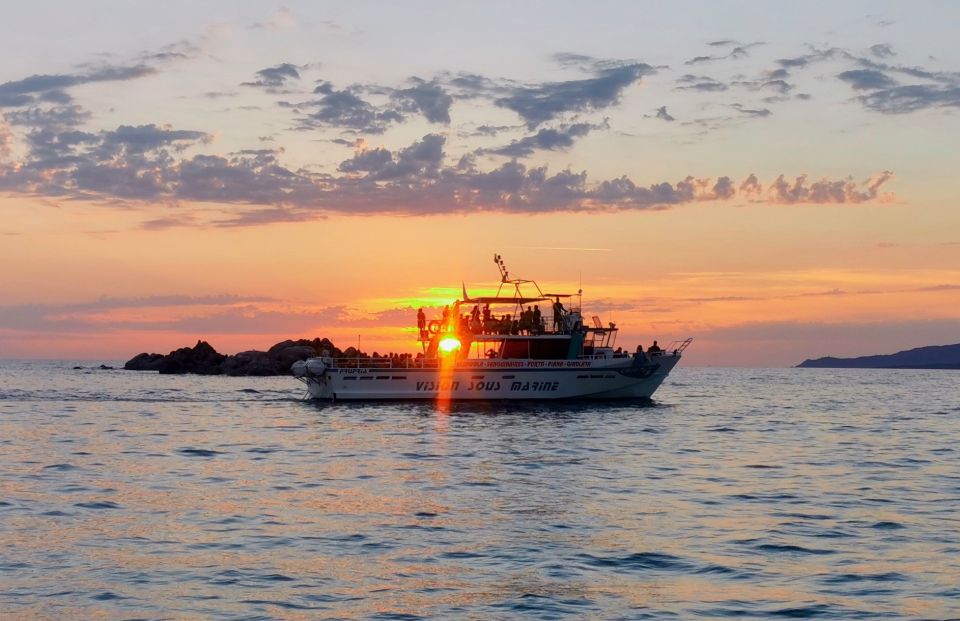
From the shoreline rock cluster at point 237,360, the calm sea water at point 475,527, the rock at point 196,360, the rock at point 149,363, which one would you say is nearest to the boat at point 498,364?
the calm sea water at point 475,527

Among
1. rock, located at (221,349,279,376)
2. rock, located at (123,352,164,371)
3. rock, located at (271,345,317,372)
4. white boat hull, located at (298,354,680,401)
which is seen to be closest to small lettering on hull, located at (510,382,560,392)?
white boat hull, located at (298,354,680,401)

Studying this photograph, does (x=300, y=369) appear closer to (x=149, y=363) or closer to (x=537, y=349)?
(x=537, y=349)

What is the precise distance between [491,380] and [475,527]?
148ft

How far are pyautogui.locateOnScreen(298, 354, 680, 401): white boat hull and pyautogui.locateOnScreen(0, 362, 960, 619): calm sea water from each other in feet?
67.7

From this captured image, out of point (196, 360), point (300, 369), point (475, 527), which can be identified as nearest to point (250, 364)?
point (196, 360)

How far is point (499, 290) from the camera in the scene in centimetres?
7144

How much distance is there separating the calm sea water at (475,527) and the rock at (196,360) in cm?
12491

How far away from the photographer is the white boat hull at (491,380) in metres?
66.6

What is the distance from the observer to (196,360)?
557 feet

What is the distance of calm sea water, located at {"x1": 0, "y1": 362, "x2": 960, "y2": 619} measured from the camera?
49.9 feet

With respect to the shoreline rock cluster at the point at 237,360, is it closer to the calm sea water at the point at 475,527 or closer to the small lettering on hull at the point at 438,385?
the small lettering on hull at the point at 438,385

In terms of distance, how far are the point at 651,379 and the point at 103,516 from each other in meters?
53.2

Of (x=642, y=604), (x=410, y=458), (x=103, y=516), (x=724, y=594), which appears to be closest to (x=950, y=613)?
(x=724, y=594)

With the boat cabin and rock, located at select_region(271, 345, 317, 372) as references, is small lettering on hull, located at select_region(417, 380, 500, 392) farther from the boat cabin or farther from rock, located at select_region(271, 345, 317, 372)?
rock, located at select_region(271, 345, 317, 372)
